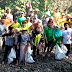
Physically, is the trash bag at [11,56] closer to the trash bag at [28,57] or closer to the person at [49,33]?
the trash bag at [28,57]

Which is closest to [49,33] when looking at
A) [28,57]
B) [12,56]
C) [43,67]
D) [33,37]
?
[33,37]

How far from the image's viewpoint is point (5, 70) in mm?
6344

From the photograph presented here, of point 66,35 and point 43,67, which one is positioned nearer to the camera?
point 43,67

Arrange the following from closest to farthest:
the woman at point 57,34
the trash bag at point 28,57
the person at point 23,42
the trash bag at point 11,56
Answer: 1. the person at point 23,42
2. the trash bag at point 11,56
3. the trash bag at point 28,57
4. the woman at point 57,34

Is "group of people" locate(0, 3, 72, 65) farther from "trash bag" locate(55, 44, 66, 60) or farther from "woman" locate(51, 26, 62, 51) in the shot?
"trash bag" locate(55, 44, 66, 60)

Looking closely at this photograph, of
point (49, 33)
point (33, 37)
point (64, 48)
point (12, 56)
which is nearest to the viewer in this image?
point (12, 56)

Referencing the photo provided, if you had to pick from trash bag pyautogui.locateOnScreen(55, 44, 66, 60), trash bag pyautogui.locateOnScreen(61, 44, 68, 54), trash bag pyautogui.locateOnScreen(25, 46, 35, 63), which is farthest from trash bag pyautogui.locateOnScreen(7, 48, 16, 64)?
trash bag pyautogui.locateOnScreen(61, 44, 68, 54)

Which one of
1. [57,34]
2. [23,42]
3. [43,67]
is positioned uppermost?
[57,34]

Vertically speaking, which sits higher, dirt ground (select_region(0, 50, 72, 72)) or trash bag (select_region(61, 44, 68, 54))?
trash bag (select_region(61, 44, 68, 54))

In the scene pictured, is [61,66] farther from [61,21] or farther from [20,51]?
[61,21]

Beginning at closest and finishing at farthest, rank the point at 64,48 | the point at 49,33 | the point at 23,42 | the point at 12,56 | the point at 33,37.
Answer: the point at 23,42
the point at 12,56
the point at 33,37
the point at 49,33
the point at 64,48

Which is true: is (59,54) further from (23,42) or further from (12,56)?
(12,56)

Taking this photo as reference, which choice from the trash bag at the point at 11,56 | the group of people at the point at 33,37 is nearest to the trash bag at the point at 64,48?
the group of people at the point at 33,37

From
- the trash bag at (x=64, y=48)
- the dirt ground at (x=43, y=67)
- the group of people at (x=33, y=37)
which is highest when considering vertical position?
the group of people at (x=33, y=37)
